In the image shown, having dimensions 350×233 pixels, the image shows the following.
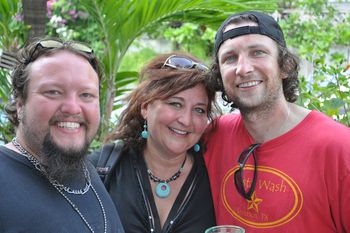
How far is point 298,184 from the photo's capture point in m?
2.21

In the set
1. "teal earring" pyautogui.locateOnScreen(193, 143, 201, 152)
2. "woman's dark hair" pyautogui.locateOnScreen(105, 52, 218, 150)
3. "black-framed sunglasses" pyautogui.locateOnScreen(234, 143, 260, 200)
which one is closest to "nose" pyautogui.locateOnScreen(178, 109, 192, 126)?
"woman's dark hair" pyautogui.locateOnScreen(105, 52, 218, 150)

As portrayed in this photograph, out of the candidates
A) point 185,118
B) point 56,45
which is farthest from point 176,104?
point 56,45

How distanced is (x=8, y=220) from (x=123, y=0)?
2.69 m

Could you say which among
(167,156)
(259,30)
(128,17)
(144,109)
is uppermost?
(128,17)

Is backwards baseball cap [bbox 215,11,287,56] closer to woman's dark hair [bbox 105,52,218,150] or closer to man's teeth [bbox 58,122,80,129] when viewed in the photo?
woman's dark hair [bbox 105,52,218,150]

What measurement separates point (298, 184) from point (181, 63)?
1.02 metres

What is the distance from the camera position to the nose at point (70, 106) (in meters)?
1.78

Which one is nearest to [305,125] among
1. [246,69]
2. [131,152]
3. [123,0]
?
[246,69]

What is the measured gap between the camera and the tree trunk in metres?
3.70

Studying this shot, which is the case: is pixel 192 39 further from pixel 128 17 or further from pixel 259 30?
pixel 259 30

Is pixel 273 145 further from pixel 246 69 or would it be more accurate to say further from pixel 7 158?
pixel 7 158

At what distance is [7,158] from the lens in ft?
5.63

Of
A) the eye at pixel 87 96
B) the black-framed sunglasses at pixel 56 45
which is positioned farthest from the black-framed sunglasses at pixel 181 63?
the eye at pixel 87 96

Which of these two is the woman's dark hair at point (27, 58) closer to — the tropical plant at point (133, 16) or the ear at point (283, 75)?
the ear at point (283, 75)
